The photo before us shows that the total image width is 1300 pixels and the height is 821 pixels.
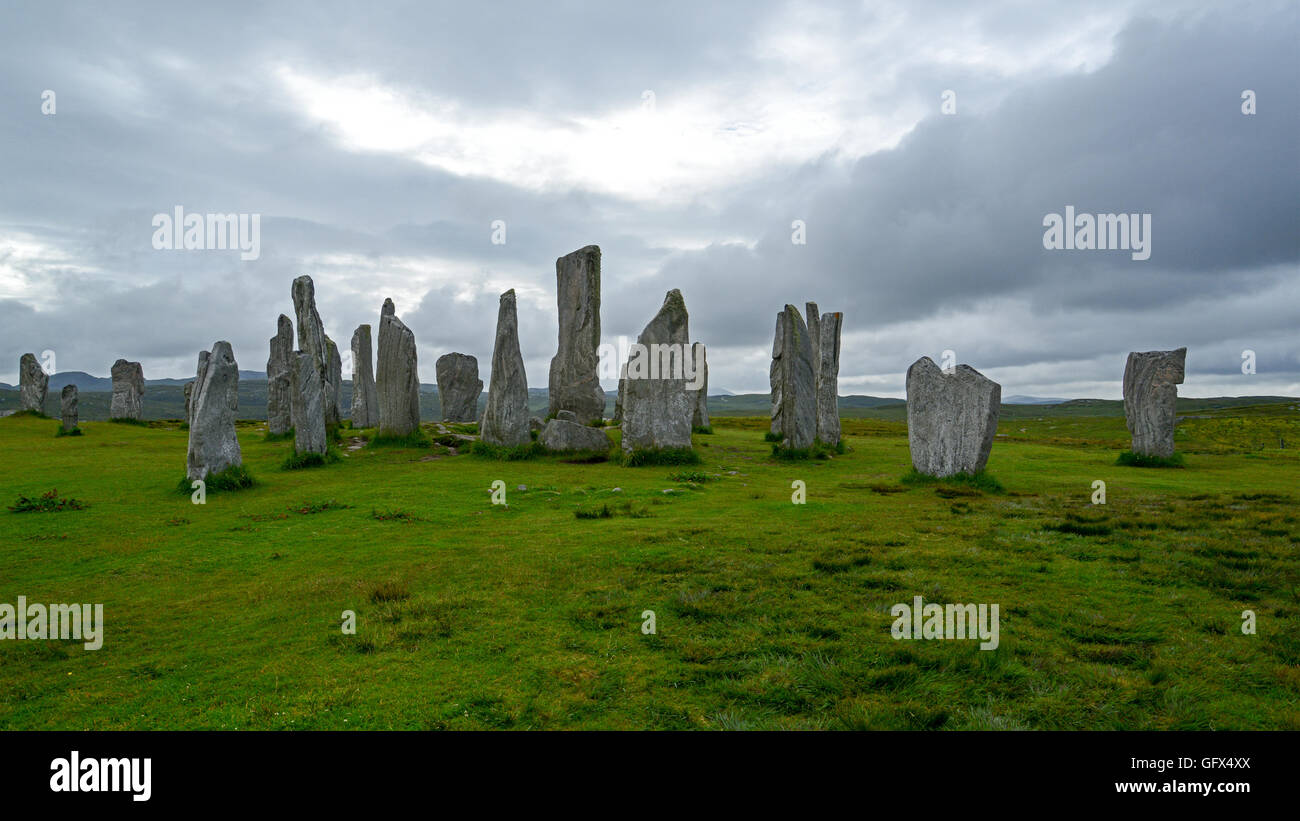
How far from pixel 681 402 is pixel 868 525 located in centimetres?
998

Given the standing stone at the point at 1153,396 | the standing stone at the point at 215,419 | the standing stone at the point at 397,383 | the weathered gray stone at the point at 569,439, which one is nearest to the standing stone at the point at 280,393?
the standing stone at the point at 397,383

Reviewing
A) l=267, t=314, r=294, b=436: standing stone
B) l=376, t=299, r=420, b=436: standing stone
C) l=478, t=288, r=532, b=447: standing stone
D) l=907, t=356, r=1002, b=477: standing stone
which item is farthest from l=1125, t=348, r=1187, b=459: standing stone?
l=267, t=314, r=294, b=436: standing stone

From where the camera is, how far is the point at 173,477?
17.2m

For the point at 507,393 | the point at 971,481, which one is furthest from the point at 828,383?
the point at 507,393

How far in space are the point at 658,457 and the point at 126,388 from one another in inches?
1350

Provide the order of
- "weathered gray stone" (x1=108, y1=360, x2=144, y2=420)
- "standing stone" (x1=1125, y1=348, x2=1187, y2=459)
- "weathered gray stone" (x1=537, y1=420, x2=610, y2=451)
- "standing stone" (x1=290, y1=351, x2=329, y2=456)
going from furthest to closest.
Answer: "weathered gray stone" (x1=108, y1=360, x2=144, y2=420) < "weathered gray stone" (x1=537, y1=420, x2=610, y2=451) < "standing stone" (x1=1125, y1=348, x2=1187, y2=459) < "standing stone" (x1=290, y1=351, x2=329, y2=456)

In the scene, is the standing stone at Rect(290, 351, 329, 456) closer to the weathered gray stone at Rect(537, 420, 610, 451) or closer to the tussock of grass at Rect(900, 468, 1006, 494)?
the weathered gray stone at Rect(537, 420, 610, 451)

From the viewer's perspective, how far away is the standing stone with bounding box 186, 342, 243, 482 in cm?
1510

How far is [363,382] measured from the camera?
3256 centimetres

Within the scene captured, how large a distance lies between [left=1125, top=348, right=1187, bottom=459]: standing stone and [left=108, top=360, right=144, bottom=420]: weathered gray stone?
4639cm

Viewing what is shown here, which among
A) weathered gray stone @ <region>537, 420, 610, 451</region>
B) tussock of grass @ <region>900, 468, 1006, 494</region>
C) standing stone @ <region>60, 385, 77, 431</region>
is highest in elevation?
standing stone @ <region>60, 385, 77, 431</region>

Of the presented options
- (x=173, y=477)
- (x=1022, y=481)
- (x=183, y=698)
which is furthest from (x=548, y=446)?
(x=183, y=698)

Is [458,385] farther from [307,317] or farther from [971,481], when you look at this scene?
[971,481]

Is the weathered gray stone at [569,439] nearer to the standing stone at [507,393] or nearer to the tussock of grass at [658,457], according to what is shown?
the standing stone at [507,393]
